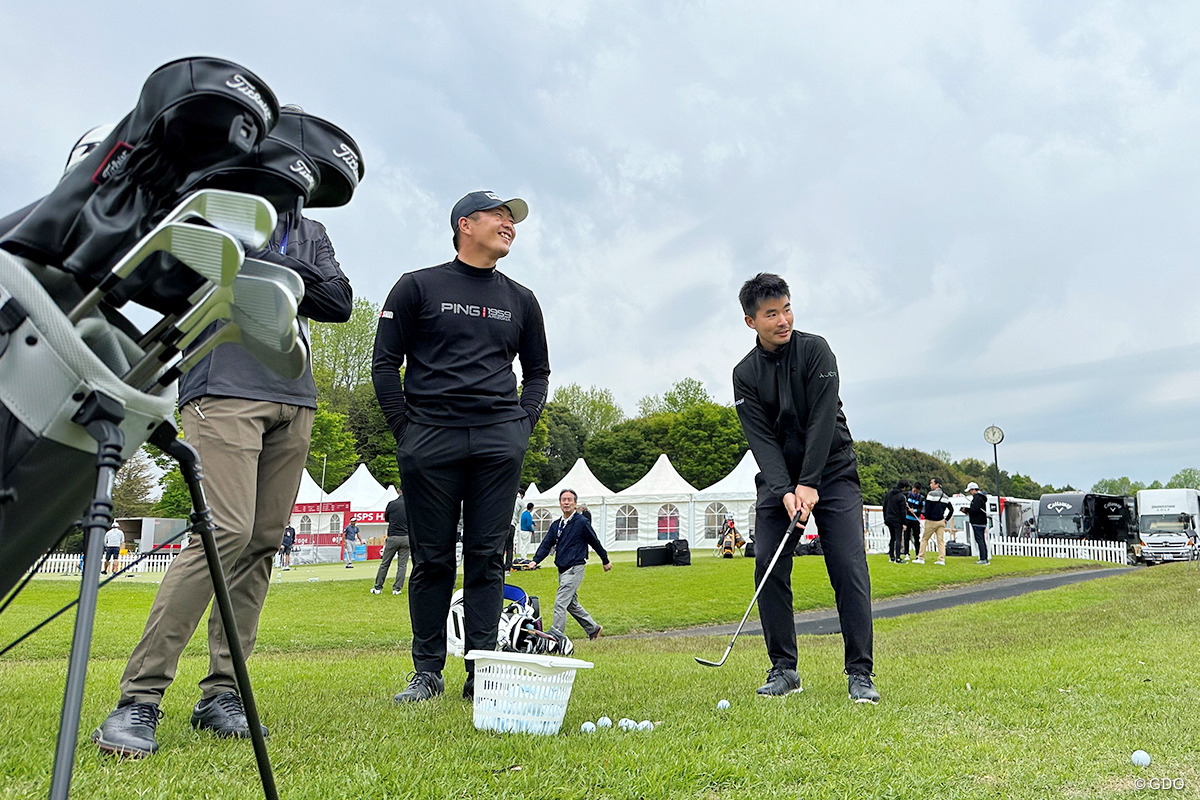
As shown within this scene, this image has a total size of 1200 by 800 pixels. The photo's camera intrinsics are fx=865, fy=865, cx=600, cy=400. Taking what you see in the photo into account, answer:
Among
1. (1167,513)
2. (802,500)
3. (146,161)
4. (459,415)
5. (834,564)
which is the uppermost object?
(146,161)

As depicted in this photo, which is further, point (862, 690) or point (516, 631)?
point (516, 631)

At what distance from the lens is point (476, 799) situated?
7.95ft

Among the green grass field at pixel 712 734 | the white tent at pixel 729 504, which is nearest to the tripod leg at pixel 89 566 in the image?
the green grass field at pixel 712 734

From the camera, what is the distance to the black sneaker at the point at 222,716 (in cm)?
317

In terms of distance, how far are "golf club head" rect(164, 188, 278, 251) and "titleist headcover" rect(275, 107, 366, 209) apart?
36cm

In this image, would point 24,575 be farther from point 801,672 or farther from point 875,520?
point 875,520

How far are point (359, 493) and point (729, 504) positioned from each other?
16.6 meters

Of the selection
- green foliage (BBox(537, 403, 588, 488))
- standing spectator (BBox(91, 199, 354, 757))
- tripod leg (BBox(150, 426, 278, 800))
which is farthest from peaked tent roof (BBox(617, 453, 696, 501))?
green foliage (BBox(537, 403, 588, 488))

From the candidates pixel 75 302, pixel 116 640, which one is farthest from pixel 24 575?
pixel 116 640

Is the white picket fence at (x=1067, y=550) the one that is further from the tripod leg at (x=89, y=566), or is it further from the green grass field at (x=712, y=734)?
the tripod leg at (x=89, y=566)

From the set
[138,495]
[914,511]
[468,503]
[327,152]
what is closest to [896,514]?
[914,511]

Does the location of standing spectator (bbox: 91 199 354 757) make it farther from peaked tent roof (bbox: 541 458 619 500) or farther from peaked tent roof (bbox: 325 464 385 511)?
peaked tent roof (bbox: 325 464 385 511)

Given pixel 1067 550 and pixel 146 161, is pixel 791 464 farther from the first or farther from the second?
pixel 1067 550

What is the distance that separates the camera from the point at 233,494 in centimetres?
329
